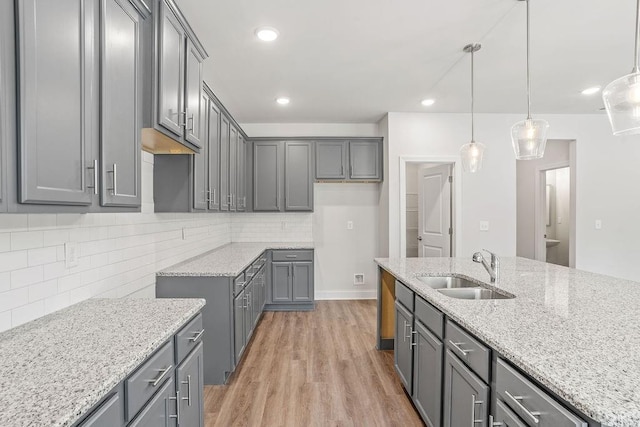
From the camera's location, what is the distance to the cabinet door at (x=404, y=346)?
2.31 meters

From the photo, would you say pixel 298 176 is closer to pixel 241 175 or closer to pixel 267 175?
pixel 267 175

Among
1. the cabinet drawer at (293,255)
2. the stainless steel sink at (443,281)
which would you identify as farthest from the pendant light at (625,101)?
the cabinet drawer at (293,255)

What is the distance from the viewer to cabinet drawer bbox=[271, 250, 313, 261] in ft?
14.9

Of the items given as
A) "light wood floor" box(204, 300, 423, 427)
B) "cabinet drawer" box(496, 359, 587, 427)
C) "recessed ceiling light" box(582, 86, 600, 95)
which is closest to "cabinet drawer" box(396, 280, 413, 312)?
"light wood floor" box(204, 300, 423, 427)

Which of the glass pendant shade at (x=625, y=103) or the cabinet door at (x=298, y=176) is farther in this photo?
the cabinet door at (x=298, y=176)

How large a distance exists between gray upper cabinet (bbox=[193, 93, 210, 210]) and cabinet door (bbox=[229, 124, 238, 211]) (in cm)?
85

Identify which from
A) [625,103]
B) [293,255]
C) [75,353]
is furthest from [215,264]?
[625,103]

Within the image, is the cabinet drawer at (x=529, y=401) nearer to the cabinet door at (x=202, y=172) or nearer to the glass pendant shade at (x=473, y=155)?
the glass pendant shade at (x=473, y=155)

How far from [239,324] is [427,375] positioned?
158cm

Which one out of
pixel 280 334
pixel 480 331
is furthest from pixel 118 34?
pixel 280 334

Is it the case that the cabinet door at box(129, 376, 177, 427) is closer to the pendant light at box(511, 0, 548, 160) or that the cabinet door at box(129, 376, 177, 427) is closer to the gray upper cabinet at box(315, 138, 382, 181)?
the pendant light at box(511, 0, 548, 160)

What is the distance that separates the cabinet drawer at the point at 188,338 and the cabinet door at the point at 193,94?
3.77 ft

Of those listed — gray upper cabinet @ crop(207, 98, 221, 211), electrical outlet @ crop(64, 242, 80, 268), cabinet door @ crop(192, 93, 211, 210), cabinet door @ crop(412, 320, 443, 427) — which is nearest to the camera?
electrical outlet @ crop(64, 242, 80, 268)

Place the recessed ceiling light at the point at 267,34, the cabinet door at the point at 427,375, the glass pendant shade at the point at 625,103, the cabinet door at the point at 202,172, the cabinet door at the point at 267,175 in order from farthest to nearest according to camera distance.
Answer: the cabinet door at the point at 267,175 < the cabinet door at the point at 202,172 < the recessed ceiling light at the point at 267,34 < the cabinet door at the point at 427,375 < the glass pendant shade at the point at 625,103
